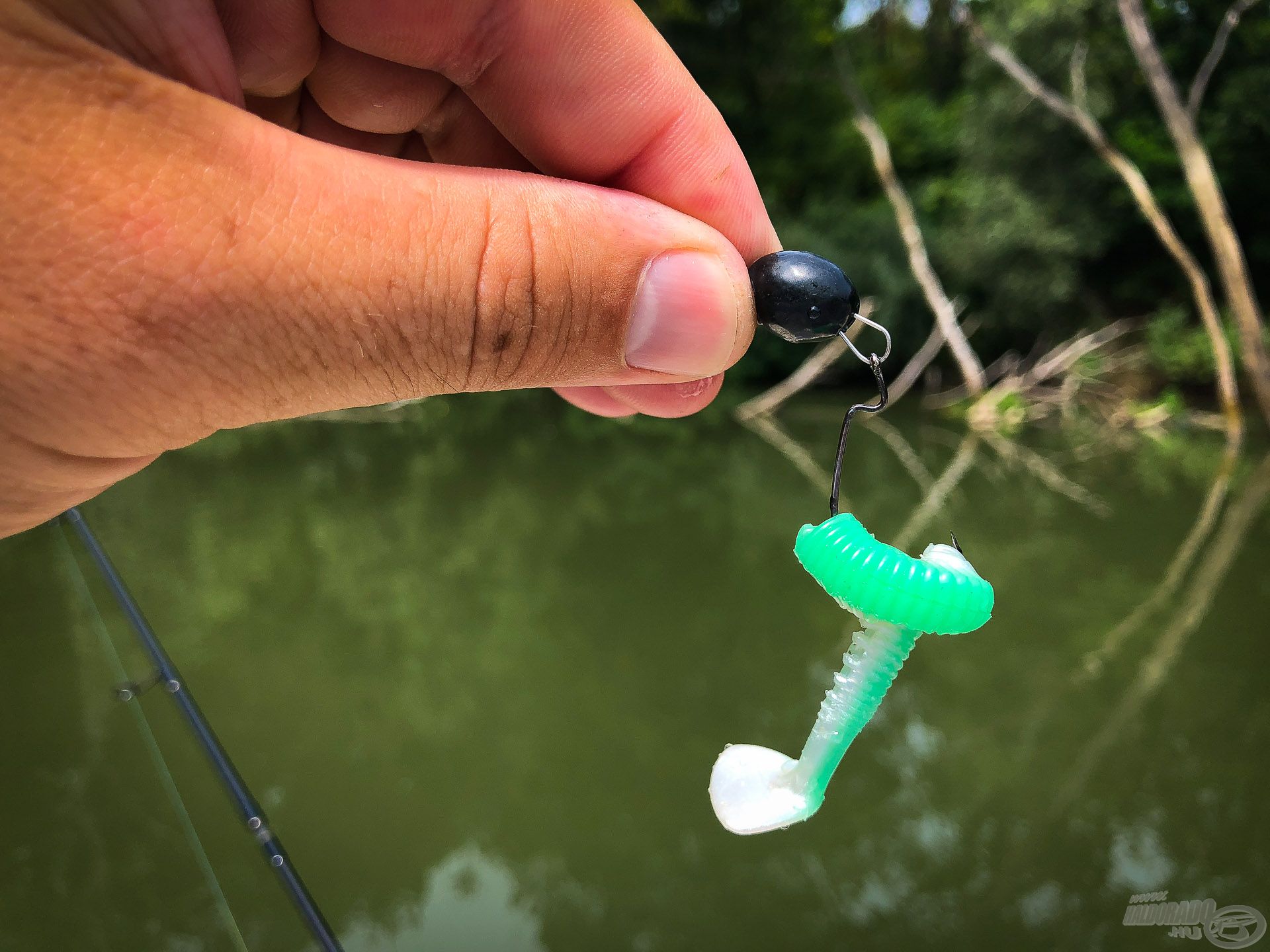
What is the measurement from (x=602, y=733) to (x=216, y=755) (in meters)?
0.96

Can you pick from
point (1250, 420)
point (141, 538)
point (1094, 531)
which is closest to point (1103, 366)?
point (1250, 420)

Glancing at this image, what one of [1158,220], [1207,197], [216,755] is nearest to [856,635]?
[216,755]

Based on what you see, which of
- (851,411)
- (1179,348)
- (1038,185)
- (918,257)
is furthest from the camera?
(1038,185)

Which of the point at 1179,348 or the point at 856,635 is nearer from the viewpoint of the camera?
the point at 856,635

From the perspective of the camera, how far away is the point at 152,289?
73 cm

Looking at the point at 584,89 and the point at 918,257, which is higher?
the point at 918,257

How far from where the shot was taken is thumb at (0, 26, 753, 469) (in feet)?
2.29

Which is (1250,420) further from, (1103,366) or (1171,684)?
(1171,684)

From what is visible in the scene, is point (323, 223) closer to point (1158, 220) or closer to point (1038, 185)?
point (1158, 220)

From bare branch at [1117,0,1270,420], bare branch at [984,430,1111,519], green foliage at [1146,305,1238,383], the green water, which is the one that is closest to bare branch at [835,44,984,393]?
bare branch at [984,430,1111,519]

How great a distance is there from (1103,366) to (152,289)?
28.7ft

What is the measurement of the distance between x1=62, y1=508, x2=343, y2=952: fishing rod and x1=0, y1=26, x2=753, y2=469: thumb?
697mm

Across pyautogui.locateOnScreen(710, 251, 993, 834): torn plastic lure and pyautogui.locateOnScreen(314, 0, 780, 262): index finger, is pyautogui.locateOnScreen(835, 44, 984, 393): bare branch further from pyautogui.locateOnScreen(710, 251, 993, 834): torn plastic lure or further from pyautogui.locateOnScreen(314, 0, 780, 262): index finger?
pyautogui.locateOnScreen(710, 251, 993, 834): torn plastic lure

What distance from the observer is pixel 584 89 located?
3.58ft
